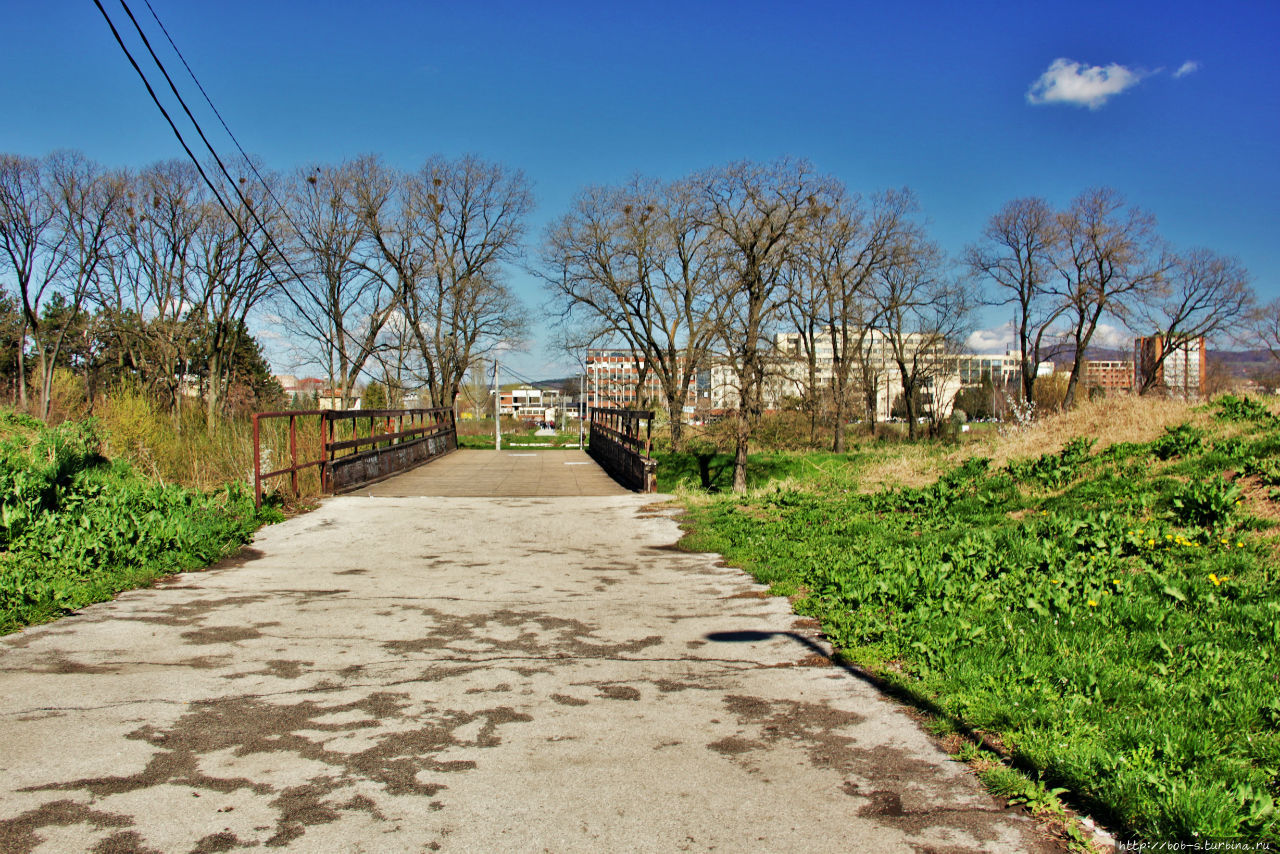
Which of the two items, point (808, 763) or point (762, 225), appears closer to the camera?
point (808, 763)

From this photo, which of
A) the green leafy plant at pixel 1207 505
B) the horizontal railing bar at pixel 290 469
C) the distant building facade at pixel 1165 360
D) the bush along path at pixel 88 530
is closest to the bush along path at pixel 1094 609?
the green leafy plant at pixel 1207 505

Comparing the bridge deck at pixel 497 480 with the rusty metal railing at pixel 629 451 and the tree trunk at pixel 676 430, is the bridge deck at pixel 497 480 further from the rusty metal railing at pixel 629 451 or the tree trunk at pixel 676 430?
the tree trunk at pixel 676 430

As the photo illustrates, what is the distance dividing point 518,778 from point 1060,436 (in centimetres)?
1064

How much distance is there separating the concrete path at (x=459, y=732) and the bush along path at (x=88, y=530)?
394mm

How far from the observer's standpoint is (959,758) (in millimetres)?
3727

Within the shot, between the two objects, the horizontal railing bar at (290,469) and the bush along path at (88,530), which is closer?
the bush along path at (88,530)

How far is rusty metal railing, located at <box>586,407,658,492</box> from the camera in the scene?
16.8 metres

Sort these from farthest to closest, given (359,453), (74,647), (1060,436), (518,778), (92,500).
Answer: (359,453)
(1060,436)
(92,500)
(74,647)
(518,778)

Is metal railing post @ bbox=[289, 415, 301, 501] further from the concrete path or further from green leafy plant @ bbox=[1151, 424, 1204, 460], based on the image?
green leafy plant @ bbox=[1151, 424, 1204, 460]

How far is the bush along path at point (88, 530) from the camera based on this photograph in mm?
6516

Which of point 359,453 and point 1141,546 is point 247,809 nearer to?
point 1141,546

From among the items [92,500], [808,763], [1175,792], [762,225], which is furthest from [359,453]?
[1175,792]

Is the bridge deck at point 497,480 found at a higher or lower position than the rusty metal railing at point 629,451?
lower

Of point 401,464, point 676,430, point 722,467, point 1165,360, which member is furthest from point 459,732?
point 1165,360
